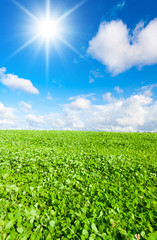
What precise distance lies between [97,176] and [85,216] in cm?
346

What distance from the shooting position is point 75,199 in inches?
220

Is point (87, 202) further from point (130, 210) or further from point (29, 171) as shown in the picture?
point (29, 171)

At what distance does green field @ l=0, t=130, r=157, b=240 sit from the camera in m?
3.87

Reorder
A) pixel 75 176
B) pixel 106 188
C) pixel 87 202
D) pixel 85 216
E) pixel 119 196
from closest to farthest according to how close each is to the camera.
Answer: pixel 85 216, pixel 87 202, pixel 119 196, pixel 106 188, pixel 75 176

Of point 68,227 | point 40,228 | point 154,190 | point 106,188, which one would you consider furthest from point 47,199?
point 154,190

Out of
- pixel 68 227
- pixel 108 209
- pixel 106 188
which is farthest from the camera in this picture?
pixel 106 188

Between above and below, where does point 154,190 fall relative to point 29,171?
below

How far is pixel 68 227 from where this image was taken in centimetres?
389

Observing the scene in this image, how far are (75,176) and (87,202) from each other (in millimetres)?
2116

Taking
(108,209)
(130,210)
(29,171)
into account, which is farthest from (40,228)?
(29,171)

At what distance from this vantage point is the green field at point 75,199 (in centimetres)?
387

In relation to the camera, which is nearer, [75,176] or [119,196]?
[119,196]

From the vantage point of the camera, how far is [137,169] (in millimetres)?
8977

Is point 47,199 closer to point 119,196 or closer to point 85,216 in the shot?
point 85,216
